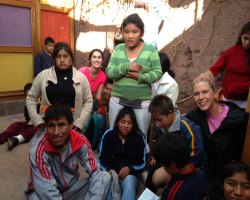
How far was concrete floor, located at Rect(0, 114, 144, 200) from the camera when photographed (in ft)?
8.41

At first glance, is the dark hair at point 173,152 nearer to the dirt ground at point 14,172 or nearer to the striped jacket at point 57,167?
the striped jacket at point 57,167

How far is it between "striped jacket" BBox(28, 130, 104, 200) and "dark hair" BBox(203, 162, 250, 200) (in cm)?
82

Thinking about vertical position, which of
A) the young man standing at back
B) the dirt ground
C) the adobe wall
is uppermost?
the adobe wall

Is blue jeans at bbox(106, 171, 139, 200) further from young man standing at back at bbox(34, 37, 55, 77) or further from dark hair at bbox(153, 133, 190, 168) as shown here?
young man standing at back at bbox(34, 37, 55, 77)

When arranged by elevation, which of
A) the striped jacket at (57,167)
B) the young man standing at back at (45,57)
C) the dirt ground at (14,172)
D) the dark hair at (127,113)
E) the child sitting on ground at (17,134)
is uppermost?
the young man standing at back at (45,57)

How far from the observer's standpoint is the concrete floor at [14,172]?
256 cm

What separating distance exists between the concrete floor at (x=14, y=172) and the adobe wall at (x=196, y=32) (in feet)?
6.48

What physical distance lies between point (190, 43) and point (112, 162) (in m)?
2.20

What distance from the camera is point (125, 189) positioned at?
7.61ft

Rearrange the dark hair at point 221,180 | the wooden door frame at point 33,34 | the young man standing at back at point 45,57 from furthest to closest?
the young man standing at back at point 45,57 → the wooden door frame at point 33,34 → the dark hair at point 221,180

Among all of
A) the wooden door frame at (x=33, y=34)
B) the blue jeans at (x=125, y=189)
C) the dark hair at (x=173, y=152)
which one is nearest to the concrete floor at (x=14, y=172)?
the blue jeans at (x=125, y=189)

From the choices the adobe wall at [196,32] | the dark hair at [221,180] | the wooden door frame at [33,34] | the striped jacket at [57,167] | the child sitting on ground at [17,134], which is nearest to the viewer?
the dark hair at [221,180]

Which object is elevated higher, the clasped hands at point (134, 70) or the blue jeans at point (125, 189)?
the clasped hands at point (134, 70)

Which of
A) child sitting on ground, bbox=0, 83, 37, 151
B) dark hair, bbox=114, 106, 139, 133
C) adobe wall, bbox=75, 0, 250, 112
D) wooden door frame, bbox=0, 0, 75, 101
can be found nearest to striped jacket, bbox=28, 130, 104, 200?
dark hair, bbox=114, 106, 139, 133
